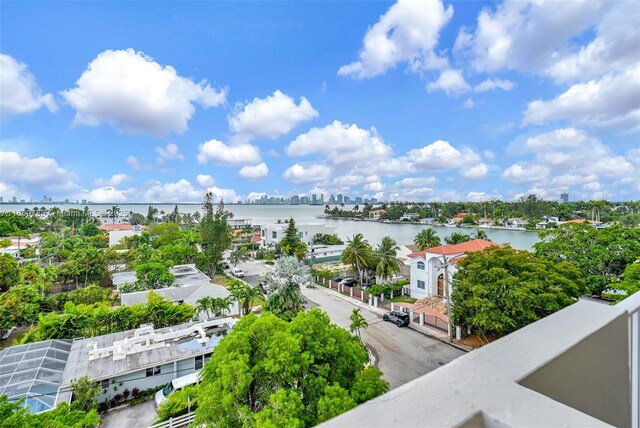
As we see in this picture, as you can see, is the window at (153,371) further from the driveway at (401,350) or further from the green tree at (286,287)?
the driveway at (401,350)

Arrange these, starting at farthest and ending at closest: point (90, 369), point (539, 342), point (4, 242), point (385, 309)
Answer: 1. point (4, 242)
2. point (385, 309)
3. point (90, 369)
4. point (539, 342)

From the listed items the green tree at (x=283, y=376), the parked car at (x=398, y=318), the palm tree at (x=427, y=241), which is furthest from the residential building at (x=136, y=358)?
the palm tree at (x=427, y=241)

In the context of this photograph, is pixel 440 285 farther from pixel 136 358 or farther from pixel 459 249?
pixel 136 358

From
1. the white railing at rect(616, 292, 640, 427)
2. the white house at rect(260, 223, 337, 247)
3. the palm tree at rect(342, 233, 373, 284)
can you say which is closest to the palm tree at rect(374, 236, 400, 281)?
the palm tree at rect(342, 233, 373, 284)

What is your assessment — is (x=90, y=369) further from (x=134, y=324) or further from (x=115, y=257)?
(x=115, y=257)

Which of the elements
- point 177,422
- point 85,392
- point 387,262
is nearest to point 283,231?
point 387,262

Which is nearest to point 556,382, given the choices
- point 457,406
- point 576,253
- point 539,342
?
point 539,342
